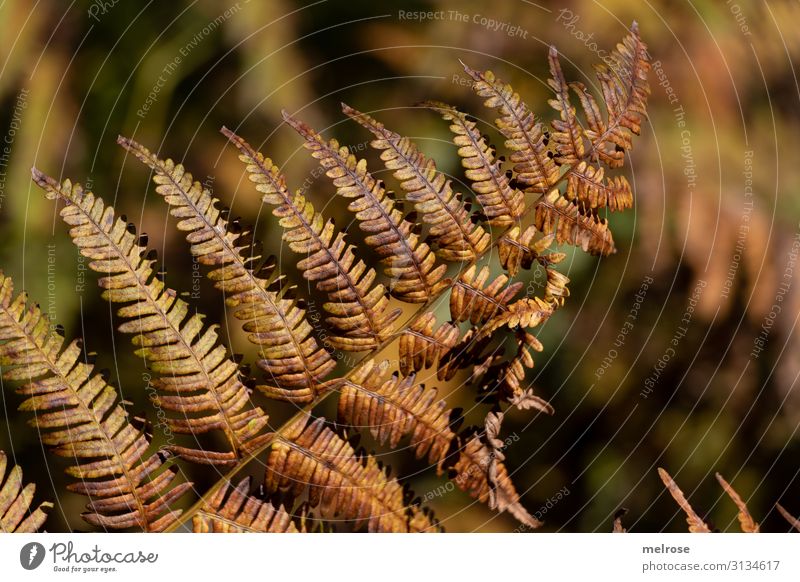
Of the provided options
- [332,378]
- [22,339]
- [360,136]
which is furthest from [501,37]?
[22,339]

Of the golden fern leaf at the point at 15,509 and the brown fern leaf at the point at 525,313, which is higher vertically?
the brown fern leaf at the point at 525,313

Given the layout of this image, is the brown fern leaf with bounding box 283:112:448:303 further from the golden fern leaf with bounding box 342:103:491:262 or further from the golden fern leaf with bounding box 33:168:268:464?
the golden fern leaf with bounding box 33:168:268:464

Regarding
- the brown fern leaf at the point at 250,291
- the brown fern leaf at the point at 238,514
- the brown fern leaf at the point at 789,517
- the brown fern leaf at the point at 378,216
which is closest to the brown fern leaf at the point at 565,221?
the brown fern leaf at the point at 378,216

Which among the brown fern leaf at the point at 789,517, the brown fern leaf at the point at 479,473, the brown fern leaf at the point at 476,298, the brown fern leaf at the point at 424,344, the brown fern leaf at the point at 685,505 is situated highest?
the brown fern leaf at the point at 476,298

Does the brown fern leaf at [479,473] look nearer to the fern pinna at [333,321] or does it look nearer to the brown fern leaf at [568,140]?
the fern pinna at [333,321]

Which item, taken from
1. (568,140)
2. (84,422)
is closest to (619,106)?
(568,140)

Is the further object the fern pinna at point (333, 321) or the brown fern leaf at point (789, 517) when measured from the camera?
the brown fern leaf at point (789, 517)
